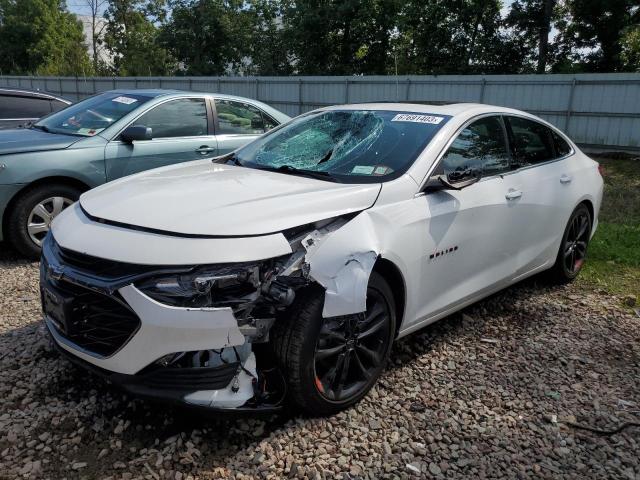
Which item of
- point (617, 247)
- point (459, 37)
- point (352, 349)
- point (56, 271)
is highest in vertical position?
point (459, 37)

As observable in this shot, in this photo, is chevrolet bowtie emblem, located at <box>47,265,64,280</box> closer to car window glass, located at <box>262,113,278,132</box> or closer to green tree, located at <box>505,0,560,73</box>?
car window glass, located at <box>262,113,278,132</box>

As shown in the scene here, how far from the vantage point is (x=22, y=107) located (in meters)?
7.55

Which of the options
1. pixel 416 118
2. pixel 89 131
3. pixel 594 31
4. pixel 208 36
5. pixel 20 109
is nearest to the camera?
pixel 416 118

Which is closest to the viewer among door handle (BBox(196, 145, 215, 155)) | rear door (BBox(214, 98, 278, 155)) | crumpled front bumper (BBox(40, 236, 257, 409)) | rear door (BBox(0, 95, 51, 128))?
crumpled front bumper (BBox(40, 236, 257, 409))

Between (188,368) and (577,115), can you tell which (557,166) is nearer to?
(188,368)

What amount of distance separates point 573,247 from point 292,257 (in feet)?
10.9

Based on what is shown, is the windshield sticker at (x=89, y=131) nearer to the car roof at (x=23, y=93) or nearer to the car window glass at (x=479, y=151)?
the car roof at (x=23, y=93)

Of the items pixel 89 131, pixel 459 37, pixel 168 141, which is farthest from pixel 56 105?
pixel 459 37

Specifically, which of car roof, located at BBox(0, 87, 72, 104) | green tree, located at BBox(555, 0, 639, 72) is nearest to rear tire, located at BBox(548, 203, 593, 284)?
car roof, located at BBox(0, 87, 72, 104)

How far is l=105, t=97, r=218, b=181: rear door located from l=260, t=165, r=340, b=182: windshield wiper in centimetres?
250

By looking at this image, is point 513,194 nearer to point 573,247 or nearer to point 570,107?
point 573,247

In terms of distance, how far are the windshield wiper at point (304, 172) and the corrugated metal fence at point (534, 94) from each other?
775cm

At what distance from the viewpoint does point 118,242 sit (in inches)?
97.3

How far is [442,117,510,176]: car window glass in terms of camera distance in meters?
3.46
